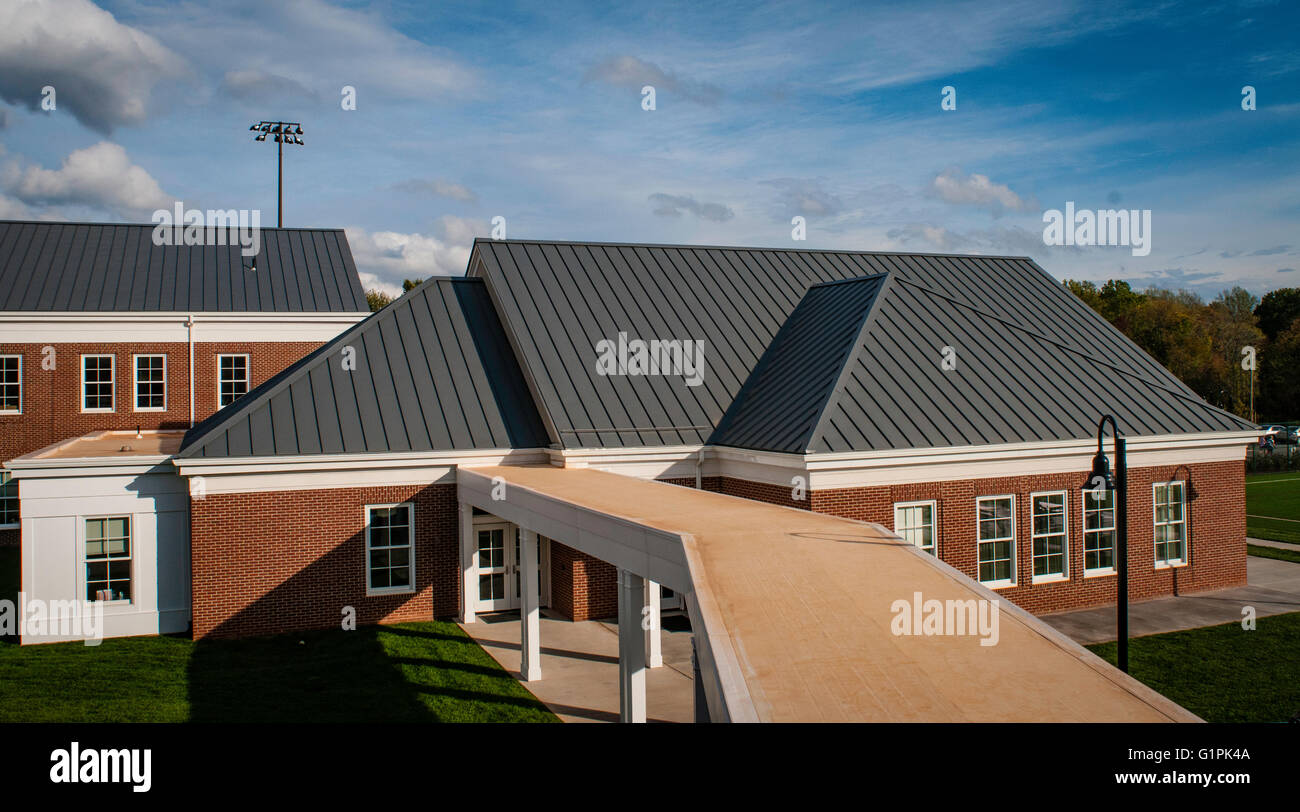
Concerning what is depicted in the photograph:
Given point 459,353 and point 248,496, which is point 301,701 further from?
point 459,353

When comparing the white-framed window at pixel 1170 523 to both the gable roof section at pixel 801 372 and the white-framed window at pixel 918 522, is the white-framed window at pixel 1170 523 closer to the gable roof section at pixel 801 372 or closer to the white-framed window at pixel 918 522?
the white-framed window at pixel 918 522

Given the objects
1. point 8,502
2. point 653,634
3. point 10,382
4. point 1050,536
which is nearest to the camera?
point 653,634

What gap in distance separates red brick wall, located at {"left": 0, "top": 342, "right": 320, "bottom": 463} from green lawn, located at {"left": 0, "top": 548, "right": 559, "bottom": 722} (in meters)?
13.8

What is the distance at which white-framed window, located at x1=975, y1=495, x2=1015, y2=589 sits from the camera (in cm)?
1827

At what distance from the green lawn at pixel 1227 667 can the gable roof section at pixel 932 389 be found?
449 cm

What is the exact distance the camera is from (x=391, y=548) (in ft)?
60.8

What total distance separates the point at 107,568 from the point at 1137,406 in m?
22.2

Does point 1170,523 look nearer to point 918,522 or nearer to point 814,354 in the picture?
point 918,522

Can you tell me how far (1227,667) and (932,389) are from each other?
722cm

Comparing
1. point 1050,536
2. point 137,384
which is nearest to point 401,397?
point 1050,536

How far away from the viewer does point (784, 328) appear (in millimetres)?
23328

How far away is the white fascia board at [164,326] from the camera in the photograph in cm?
2855

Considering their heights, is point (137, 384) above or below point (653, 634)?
above

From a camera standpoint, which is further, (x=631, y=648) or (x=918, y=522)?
(x=918, y=522)
